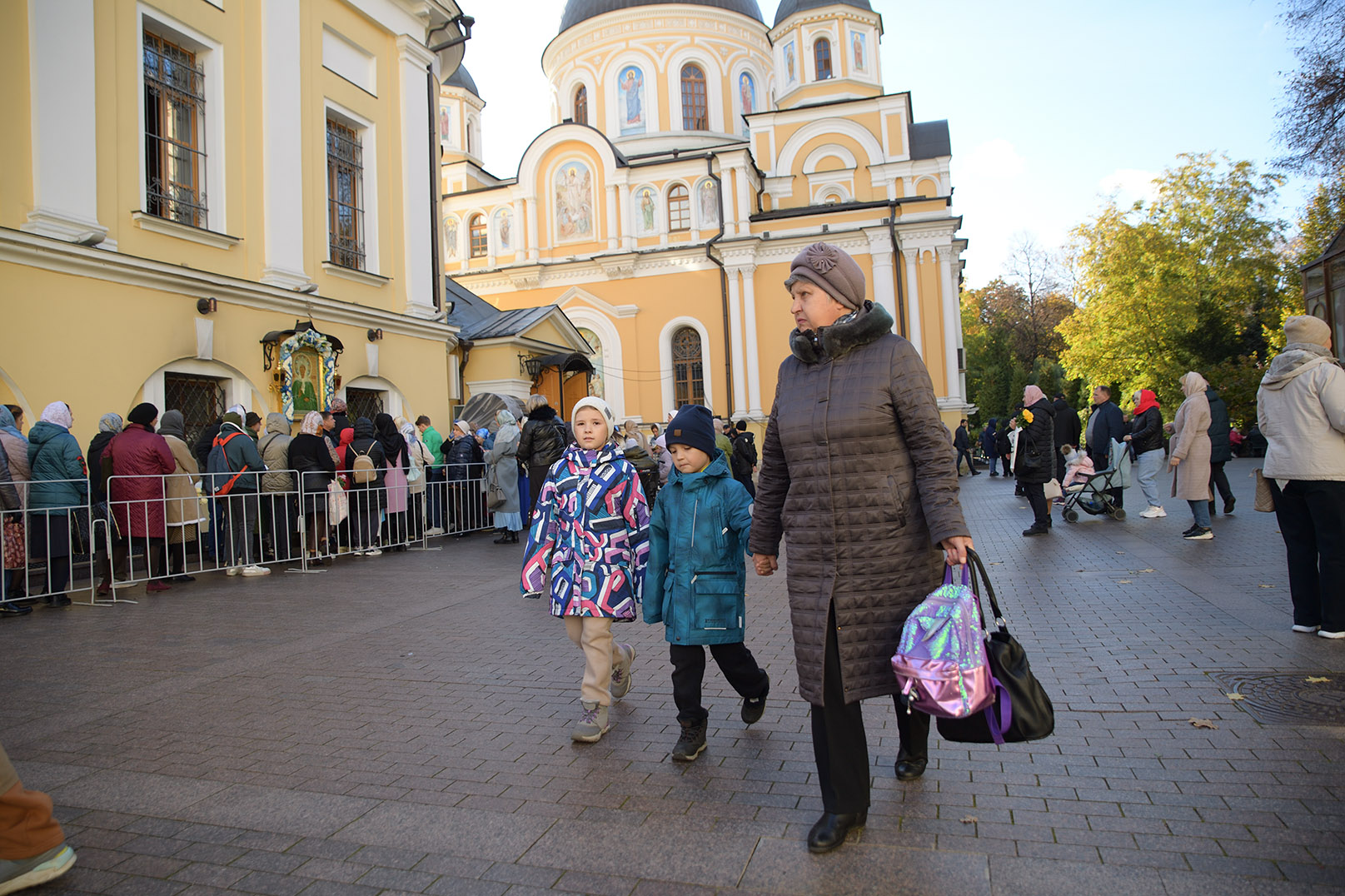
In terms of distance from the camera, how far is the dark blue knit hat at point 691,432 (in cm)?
408

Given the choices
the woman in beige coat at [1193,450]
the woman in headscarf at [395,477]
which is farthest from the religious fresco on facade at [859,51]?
the woman in headscarf at [395,477]

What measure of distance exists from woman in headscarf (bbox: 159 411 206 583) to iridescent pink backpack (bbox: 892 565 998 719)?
8319 mm

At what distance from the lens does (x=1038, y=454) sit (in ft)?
37.5

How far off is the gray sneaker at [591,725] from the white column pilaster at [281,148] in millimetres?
10504

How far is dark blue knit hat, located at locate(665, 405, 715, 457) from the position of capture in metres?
4.08

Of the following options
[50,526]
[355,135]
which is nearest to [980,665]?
[50,526]

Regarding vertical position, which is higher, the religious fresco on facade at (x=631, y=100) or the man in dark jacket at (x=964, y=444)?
the religious fresco on facade at (x=631, y=100)

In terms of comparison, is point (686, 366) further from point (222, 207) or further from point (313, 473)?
point (313, 473)

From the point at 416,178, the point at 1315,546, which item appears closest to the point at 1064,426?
the point at 1315,546

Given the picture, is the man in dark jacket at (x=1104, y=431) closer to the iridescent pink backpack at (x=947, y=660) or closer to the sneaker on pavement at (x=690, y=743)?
the sneaker on pavement at (x=690, y=743)

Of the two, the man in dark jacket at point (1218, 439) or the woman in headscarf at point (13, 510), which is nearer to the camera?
the woman in headscarf at point (13, 510)

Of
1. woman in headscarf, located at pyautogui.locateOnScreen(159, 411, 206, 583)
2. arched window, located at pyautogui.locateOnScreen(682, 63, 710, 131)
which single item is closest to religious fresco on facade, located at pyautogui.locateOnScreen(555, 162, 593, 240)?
arched window, located at pyautogui.locateOnScreen(682, 63, 710, 131)

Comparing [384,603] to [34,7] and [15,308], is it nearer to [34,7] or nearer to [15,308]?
[15,308]

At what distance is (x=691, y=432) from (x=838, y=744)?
1589 mm
